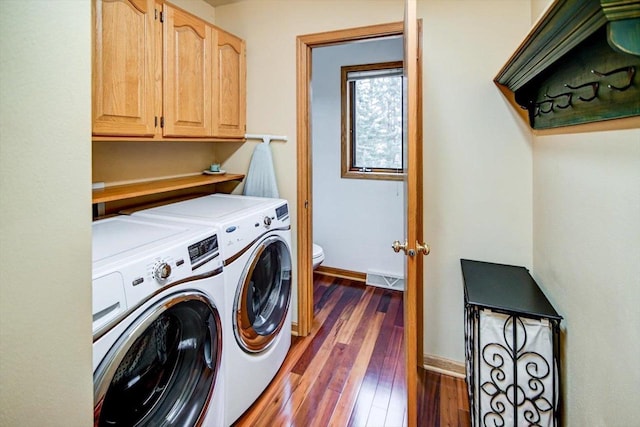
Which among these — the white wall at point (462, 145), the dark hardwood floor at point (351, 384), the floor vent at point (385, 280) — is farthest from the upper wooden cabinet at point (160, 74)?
the floor vent at point (385, 280)

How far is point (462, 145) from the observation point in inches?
75.0

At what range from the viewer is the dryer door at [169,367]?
1.17 metres

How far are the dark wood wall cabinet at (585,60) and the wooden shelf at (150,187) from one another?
1.73m

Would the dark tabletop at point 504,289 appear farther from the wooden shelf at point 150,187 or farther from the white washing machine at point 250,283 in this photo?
the wooden shelf at point 150,187

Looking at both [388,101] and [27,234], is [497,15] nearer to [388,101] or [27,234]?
[388,101]

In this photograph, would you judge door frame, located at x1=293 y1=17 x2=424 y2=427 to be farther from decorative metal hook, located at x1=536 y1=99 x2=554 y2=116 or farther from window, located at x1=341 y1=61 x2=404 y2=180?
window, located at x1=341 y1=61 x2=404 y2=180

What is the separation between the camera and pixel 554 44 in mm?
1007

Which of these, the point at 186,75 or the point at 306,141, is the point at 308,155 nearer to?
the point at 306,141

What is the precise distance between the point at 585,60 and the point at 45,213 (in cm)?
138

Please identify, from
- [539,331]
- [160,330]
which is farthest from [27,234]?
[539,331]

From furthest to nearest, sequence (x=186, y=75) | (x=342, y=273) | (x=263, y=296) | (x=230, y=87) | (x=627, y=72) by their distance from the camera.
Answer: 1. (x=342, y=273)
2. (x=230, y=87)
3. (x=263, y=296)
4. (x=186, y=75)
5. (x=627, y=72)

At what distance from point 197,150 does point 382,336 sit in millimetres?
1884

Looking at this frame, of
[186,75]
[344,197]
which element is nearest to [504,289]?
[186,75]

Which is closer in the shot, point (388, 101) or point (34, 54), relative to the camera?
point (34, 54)
